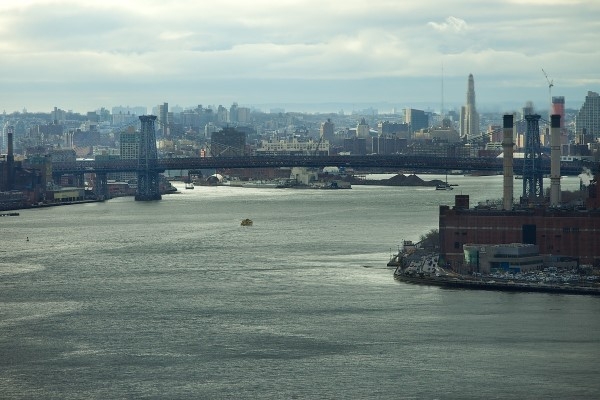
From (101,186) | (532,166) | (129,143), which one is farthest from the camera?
(129,143)

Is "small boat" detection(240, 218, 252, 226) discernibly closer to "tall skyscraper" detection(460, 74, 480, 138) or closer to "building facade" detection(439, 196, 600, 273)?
"building facade" detection(439, 196, 600, 273)

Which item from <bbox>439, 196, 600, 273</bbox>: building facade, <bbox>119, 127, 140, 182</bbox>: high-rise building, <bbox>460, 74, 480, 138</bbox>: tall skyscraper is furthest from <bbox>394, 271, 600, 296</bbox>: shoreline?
<bbox>460, 74, 480, 138</bbox>: tall skyscraper

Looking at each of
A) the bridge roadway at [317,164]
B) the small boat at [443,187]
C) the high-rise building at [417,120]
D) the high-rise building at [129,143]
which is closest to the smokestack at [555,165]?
the bridge roadway at [317,164]

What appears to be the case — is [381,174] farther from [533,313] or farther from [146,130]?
[533,313]

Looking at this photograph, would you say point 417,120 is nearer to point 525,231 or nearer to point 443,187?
point 443,187

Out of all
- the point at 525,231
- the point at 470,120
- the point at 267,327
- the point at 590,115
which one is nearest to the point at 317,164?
the point at 525,231

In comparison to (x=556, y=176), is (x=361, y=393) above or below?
below

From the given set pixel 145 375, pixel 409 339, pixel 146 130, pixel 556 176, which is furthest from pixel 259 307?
pixel 146 130
